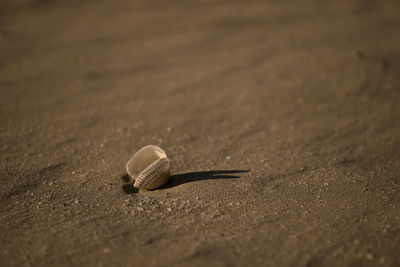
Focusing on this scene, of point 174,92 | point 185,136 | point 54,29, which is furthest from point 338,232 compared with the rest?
point 54,29

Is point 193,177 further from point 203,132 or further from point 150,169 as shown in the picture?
point 203,132

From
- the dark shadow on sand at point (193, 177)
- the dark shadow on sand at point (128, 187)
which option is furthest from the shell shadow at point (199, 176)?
the dark shadow on sand at point (128, 187)

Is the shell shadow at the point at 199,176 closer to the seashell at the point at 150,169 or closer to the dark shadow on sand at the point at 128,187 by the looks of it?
the seashell at the point at 150,169

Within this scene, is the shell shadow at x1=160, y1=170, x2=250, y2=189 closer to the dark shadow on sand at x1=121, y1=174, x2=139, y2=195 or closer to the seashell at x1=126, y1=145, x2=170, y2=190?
the seashell at x1=126, y1=145, x2=170, y2=190

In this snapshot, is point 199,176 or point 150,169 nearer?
point 150,169

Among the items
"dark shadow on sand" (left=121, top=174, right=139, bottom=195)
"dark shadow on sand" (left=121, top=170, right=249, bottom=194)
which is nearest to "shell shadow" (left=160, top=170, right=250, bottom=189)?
"dark shadow on sand" (left=121, top=170, right=249, bottom=194)

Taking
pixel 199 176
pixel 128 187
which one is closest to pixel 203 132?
pixel 199 176

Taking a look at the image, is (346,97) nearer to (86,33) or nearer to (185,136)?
(185,136)
